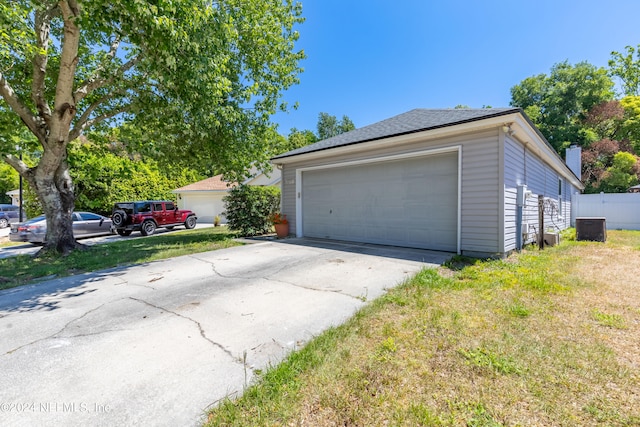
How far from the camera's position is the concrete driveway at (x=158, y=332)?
1842 millimetres

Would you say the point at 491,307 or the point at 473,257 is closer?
the point at 491,307

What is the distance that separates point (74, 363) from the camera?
2279mm

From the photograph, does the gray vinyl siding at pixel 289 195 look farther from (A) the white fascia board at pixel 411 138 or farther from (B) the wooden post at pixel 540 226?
(B) the wooden post at pixel 540 226

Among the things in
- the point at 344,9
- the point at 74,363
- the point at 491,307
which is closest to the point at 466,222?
the point at 491,307

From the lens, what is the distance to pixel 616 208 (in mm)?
13102

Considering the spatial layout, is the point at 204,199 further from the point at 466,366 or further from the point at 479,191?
the point at 466,366

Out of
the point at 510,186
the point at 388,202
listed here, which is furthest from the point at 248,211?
the point at 510,186

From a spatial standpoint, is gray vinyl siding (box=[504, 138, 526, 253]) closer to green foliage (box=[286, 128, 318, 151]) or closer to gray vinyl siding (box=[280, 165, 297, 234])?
gray vinyl siding (box=[280, 165, 297, 234])

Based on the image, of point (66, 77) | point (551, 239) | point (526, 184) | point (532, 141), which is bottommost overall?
point (551, 239)

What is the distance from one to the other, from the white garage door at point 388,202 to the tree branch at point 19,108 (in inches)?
283

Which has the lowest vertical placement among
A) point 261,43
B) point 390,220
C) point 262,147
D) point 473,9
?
point 390,220

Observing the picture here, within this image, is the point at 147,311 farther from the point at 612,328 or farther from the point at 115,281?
the point at 612,328

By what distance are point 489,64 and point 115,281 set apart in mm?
16262

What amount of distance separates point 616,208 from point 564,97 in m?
14.5
